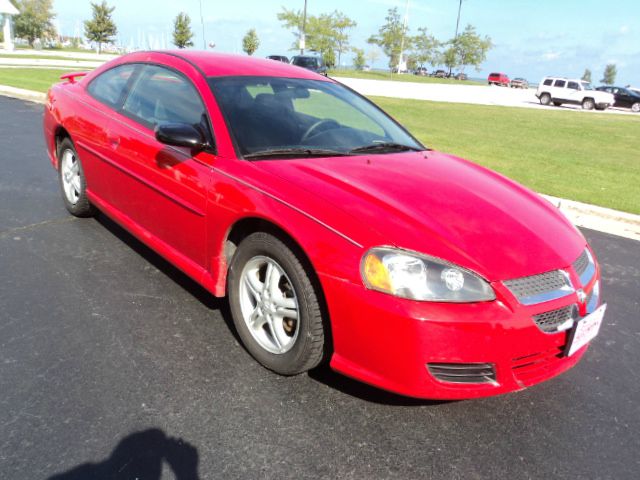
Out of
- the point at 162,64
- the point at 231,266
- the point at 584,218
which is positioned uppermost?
the point at 162,64

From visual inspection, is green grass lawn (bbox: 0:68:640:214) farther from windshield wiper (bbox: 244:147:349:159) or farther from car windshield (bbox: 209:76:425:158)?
windshield wiper (bbox: 244:147:349:159)

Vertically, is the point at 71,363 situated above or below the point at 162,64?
below

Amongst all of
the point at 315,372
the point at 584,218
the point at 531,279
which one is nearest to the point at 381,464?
the point at 315,372

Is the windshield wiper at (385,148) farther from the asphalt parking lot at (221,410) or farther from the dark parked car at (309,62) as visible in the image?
the dark parked car at (309,62)

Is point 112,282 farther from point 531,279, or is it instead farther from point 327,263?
point 531,279

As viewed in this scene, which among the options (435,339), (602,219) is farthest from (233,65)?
(602,219)

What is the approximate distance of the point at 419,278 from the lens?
7.17 ft

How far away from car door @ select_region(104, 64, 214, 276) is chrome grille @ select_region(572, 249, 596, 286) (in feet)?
6.39

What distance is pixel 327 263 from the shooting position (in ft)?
7.56

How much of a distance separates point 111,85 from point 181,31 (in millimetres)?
64476

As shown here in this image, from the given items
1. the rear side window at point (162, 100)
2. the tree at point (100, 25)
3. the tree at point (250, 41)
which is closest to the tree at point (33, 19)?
the tree at point (100, 25)

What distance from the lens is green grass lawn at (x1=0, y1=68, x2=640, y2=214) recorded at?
24.0 ft

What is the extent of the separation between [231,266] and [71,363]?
0.94 meters

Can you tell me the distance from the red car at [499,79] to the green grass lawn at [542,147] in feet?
180
